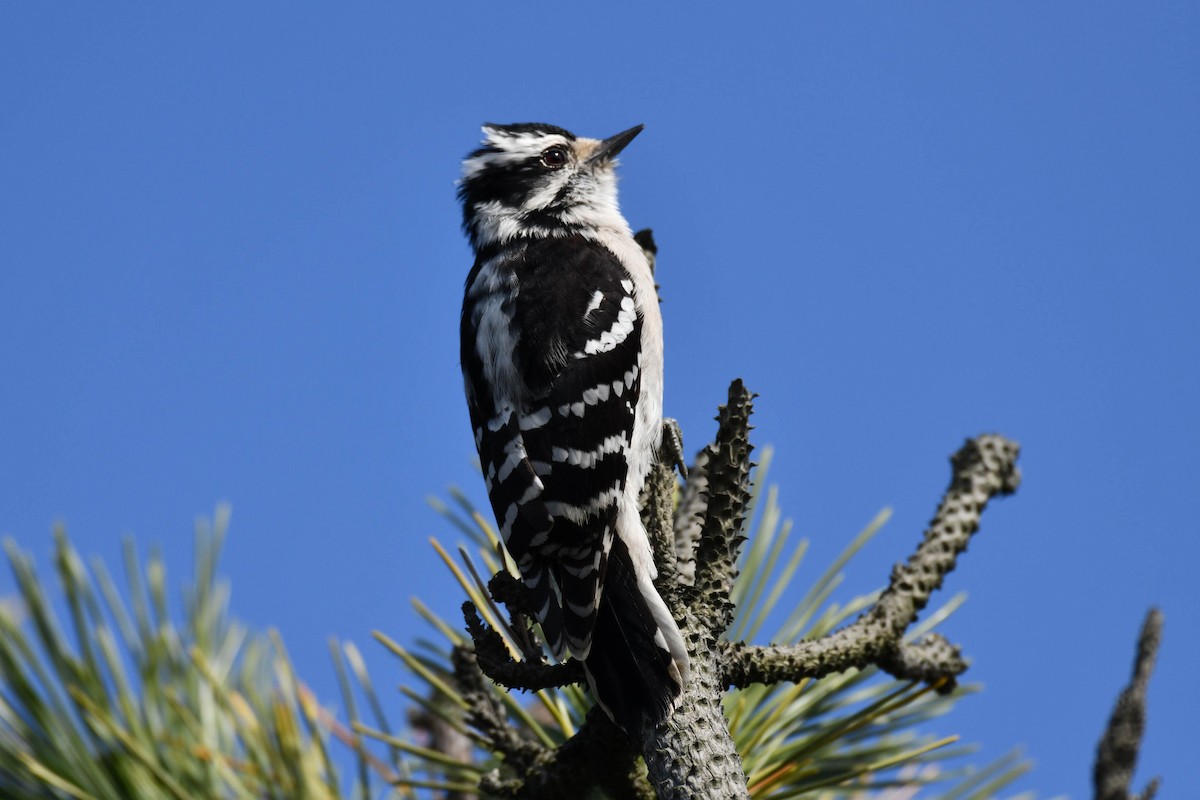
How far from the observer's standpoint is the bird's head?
4031 mm

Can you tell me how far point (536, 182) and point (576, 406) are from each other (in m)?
1.56

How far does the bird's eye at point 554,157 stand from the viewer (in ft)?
14.1

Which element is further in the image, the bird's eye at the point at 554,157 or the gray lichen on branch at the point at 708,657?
the bird's eye at the point at 554,157

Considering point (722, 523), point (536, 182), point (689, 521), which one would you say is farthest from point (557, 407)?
point (536, 182)

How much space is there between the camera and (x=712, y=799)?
1796mm

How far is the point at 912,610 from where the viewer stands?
7.77 ft

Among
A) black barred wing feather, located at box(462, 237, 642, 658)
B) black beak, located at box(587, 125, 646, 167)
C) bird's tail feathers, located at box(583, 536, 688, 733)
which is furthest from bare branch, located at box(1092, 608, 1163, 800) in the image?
black beak, located at box(587, 125, 646, 167)

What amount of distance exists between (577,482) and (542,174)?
6.20 feet

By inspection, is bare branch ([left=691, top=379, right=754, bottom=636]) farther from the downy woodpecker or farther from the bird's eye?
the bird's eye

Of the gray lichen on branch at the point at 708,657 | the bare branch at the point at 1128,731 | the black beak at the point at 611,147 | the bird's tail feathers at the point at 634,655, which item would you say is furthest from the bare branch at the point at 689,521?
the black beak at the point at 611,147

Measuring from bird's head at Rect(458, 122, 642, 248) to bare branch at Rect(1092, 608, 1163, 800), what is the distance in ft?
9.42

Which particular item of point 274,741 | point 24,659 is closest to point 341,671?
point 274,741

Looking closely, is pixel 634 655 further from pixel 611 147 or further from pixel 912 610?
pixel 611 147

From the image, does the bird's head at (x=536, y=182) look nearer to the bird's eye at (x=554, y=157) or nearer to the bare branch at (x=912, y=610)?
the bird's eye at (x=554, y=157)
